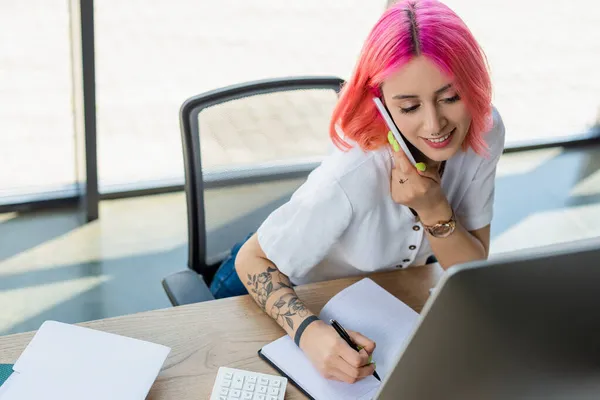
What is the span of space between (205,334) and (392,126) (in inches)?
20.4

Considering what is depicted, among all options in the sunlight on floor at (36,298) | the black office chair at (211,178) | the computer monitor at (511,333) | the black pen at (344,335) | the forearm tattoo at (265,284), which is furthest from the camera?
the sunlight on floor at (36,298)

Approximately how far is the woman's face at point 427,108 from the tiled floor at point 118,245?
1354 mm

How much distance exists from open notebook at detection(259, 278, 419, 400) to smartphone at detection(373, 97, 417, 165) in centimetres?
28

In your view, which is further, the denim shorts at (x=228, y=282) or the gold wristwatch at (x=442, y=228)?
the denim shorts at (x=228, y=282)

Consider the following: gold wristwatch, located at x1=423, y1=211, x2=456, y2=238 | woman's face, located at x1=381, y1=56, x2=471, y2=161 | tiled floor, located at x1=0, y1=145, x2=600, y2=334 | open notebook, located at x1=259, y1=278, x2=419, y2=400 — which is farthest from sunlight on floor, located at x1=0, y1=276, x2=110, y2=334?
woman's face, located at x1=381, y1=56, x2=471, y2=161

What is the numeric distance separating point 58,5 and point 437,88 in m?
1.69

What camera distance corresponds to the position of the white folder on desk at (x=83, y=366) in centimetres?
112

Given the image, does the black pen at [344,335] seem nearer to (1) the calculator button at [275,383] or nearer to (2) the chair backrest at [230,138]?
(1) the calculator button at [275,383]

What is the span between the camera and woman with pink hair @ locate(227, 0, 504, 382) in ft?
3.96

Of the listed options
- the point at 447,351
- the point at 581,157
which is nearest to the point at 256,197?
the point at 447,351

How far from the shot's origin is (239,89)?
5.00 ft

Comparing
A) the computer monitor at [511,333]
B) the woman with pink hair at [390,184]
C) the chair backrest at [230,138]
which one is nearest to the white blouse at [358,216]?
the woman with pink hair at [390,184]

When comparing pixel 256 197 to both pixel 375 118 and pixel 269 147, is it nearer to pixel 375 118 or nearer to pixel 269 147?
pixel 269 147

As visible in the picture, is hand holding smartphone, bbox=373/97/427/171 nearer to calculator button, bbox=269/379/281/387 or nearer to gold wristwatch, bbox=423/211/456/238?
gold wristwatch, bbox=423/211/456/238
